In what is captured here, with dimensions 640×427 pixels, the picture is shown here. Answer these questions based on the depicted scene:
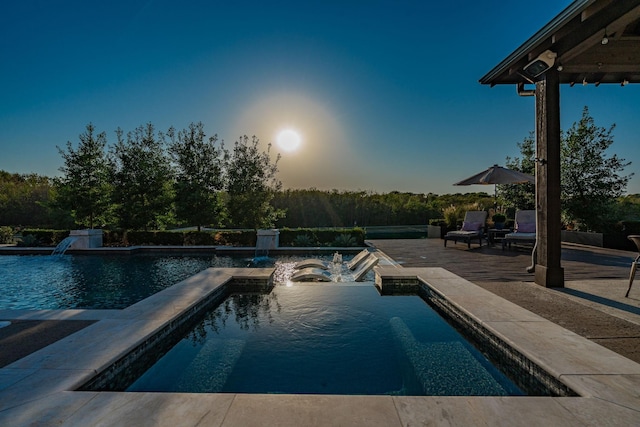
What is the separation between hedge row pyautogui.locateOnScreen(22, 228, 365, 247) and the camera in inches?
416

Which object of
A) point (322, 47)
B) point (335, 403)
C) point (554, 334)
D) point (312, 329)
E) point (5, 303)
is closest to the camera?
point (335, 403)

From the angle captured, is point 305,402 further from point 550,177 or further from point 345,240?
point 345,240

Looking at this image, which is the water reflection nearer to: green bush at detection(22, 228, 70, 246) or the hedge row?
the hedge row

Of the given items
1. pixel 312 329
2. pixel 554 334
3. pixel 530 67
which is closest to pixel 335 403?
pixel 312 329

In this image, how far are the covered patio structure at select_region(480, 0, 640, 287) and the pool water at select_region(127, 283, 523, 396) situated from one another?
1922mm

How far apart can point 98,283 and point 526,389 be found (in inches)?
262

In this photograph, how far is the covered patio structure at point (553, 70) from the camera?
3864 mm

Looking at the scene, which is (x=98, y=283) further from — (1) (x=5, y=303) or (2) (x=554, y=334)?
(2) (x=554, y=334)

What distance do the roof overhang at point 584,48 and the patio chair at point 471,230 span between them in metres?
4.98

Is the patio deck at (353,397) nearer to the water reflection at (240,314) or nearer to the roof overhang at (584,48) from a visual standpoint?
the water reflection at (240,314)

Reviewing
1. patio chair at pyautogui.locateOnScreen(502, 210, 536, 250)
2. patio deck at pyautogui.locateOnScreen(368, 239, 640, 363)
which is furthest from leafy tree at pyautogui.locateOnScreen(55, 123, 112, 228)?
patio chair at pyautogui.locateOnScreen(502, 210, 536, 250)

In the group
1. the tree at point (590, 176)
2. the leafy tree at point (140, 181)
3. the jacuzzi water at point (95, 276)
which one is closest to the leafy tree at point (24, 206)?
the leafy tree at point (140, 181)

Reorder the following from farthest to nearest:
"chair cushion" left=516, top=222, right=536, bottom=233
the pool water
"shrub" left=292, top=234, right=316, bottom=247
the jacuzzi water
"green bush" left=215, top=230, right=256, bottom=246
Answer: "green bush" left=215, top=230, right=256, bottom=246 < "shrub" left=292, top=234, right=316, bottom=247 < "chair cushion" left=516, top=222, right=536, bottom=233 < the jacuzzi water < the pool water

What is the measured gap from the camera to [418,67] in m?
10.4
